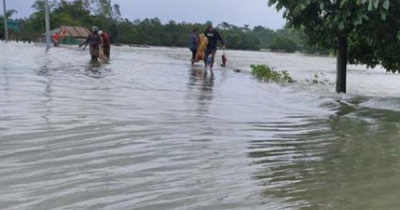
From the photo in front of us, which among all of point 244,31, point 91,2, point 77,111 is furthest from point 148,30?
point 77,111

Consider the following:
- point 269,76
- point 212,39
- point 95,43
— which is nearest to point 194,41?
point 212,39

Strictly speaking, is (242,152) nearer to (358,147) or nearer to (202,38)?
(358,147)

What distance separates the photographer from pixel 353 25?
12031 mm

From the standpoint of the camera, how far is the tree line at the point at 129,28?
92125 millimetres

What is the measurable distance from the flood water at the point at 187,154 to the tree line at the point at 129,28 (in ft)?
258

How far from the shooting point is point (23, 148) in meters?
5.44

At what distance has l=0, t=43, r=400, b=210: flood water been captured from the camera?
407 centimetres

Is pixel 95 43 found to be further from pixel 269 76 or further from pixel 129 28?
pixel 129 28

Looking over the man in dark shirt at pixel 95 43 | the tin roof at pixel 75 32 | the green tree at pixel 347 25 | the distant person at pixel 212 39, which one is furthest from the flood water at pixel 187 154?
the tin roof at pixel 75 32

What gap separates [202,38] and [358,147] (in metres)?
15.4

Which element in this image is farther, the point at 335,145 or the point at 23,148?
the point at 335,145

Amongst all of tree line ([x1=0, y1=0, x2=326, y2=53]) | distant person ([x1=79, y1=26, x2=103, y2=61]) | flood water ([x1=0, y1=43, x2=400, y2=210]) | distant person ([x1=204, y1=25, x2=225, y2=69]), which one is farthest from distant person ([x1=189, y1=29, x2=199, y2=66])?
tree line ([x1=0, y1=0, x2=326, y2=53])

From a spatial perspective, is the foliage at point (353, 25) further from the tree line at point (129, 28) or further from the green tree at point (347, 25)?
the tree line at point (129, 28)

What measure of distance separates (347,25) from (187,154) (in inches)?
298
